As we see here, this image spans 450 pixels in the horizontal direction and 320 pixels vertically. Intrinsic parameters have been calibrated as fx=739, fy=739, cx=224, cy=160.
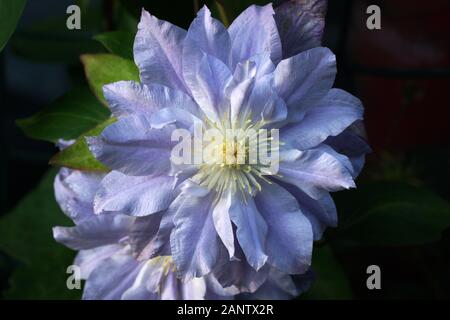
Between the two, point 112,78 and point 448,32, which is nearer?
point 112,78

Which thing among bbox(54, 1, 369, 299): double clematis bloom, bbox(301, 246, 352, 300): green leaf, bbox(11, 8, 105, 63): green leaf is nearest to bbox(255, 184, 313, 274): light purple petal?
bbox(54, 1, 369, 299): double clematis bloom

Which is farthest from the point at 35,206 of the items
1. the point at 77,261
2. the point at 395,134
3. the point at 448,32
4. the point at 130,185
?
the point at 448,32

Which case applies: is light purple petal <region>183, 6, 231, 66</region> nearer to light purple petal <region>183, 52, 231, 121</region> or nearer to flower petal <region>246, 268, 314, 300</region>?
light purple petal <region>183, 52, 231, 121</region>

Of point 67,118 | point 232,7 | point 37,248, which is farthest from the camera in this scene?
point 37,248

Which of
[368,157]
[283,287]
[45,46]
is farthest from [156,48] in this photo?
[368,157]

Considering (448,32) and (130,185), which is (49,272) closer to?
(130,185)

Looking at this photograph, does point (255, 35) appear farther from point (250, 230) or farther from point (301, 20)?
point (250, 230)
